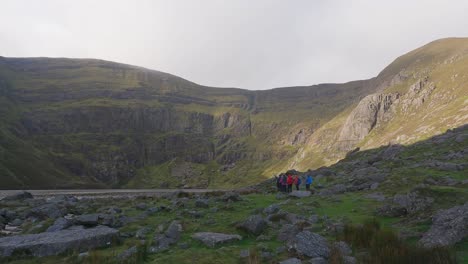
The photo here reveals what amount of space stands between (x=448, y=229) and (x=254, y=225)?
25.9 ft

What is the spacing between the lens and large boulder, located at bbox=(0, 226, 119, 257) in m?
14.8

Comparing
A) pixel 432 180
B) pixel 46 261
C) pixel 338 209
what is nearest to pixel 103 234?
pixel 46 261

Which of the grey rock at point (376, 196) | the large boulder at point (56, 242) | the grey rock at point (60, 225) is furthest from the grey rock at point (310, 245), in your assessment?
the grey rock at point (60, 225)

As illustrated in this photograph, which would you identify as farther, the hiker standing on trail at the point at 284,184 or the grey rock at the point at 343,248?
the hiker standing on trail at the point at 284,184

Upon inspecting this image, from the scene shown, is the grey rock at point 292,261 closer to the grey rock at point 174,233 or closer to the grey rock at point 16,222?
the grey rock at point 174,233

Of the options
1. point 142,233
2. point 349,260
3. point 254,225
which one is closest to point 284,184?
point 254,225

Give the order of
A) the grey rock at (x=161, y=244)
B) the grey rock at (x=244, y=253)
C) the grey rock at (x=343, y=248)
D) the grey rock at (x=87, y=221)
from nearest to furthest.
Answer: the grey rock at (x=343, y=248) < the grey rock at (x=244, y=253) < the grey rock at (x=161, y=244) < the grey rock at (x=87, y=221)

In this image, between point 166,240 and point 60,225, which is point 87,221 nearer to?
point 60,225

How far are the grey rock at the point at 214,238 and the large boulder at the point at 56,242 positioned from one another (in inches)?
164

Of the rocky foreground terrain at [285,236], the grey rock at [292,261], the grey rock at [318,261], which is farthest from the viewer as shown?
the rocky foreground terrain at [285,236]

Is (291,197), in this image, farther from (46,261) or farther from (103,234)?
(46,261)

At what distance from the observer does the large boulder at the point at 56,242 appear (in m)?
14.8

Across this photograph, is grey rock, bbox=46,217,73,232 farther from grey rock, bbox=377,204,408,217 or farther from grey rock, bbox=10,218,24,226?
grey rock, bbox=377,204,408,217

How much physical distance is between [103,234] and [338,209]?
13519 mm
